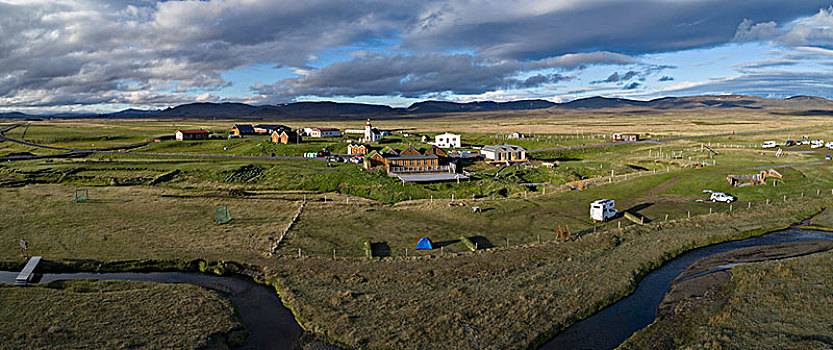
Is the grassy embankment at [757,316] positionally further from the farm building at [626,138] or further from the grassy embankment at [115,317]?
the farm building at [626,138]

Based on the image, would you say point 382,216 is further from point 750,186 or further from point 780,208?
point 750,186

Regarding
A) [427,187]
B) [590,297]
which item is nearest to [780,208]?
[590,297]

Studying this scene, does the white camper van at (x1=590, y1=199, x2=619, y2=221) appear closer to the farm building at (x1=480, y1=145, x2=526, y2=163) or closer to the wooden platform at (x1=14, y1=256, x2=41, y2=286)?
the farm building at (x1=480, y1=145, x2=526, y2=163)

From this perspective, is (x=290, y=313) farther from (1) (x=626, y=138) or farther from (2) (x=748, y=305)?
(1) (x=626, y=138)

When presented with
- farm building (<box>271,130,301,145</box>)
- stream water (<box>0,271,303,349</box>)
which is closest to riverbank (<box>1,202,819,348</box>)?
stream water (<box>0,271,303,349</box>)

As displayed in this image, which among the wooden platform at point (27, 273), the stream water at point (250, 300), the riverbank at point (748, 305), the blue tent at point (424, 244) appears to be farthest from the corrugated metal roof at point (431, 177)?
the wooden platform at point (27, 273)
